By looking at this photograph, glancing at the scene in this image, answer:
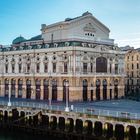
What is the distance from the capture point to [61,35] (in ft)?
336

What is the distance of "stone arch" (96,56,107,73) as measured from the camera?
9669cm

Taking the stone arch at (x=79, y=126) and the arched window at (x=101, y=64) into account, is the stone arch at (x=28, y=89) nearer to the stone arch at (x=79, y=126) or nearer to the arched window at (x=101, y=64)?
the arched window at (x=101, y=64)

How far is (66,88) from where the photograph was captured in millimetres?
89562

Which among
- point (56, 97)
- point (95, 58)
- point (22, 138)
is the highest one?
point (95, 58)

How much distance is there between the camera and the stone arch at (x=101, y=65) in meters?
96.7

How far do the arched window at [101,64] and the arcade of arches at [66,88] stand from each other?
2.35 m

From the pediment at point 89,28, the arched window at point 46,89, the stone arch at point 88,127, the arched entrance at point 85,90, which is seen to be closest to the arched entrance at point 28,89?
the arched window at point 46,89

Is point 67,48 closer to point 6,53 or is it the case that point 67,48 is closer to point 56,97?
point 56,97

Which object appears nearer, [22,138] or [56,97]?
[22,138]

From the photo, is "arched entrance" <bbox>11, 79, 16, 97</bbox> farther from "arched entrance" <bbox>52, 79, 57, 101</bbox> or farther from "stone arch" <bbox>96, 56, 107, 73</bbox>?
"stone arch" <bbox>96, 56, 107, 73</bbox>

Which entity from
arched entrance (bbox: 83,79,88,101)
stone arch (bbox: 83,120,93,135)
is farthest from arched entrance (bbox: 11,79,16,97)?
stone arch (bbox: 83,120,93,135)

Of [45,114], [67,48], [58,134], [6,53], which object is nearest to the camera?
[58,134]

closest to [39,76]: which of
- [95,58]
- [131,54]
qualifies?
[95,58]

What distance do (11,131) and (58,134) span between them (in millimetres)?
12161
